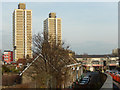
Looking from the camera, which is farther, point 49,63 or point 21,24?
point 21,24

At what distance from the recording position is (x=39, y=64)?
1456 centimetres

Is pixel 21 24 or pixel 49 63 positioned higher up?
pixel 21 24

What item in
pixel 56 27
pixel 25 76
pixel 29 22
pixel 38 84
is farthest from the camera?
pixel 56 27

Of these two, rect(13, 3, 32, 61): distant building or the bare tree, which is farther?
rect(13, 3, 32, 61): distant building

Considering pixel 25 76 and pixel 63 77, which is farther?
pixel 63 77

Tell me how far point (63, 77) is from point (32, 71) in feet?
8.88

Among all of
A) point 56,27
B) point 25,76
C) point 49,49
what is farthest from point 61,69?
point 56,27

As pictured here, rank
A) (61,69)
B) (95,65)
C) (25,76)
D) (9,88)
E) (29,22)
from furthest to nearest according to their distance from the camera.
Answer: (29,22)
(95,65)
(61,69)
(25,76)
(9,88)

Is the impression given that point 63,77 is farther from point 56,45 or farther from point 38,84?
point 38,84

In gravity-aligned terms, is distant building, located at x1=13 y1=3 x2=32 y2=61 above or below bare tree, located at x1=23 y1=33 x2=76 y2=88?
above

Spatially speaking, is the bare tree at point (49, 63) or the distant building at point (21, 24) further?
the distant building at point (21, 24)

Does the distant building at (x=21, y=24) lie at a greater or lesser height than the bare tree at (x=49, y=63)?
greater

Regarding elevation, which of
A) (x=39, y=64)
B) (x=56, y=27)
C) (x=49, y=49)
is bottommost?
(x=39, y=64)

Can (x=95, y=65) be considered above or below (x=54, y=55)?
below
